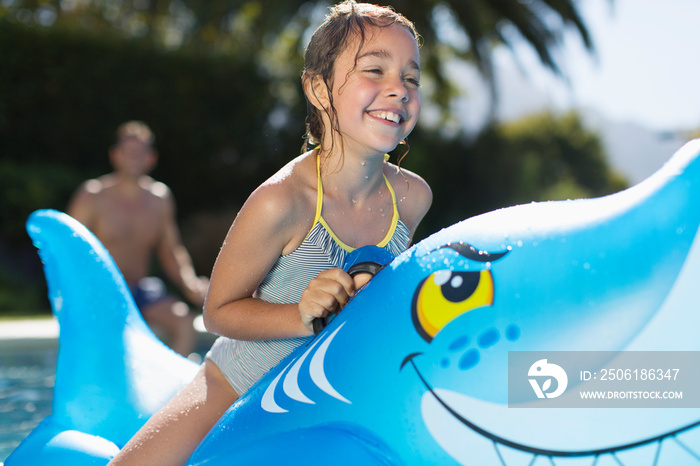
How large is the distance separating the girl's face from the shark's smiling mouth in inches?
26.8

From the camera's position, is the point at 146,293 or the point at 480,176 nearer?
the point at 146,293

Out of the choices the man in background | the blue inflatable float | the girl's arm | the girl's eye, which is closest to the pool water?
the man in background

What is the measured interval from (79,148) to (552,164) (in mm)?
9529

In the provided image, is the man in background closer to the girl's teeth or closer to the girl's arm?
the girl's arm

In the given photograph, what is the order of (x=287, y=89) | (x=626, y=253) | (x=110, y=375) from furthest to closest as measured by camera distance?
1. (x=287, y=89)
2. (x=110, y=375)
3. (x=626, y=253)

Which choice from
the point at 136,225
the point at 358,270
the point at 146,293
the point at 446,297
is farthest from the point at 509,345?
the point at 136,225

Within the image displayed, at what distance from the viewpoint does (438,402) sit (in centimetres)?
119

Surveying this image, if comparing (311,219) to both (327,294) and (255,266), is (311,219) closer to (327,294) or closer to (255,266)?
(255,266)

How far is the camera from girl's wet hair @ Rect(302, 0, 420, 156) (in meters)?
1.69

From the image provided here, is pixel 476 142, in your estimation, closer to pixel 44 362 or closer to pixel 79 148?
pixel 79 148

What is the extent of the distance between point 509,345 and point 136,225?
5175 mm

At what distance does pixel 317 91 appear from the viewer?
183 centimetres

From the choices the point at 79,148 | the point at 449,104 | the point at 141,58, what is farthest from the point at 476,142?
the point at 79,148

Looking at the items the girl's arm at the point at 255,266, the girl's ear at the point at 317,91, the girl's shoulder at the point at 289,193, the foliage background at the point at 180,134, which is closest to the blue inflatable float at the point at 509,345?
the girl's arm at the point at 255,266
